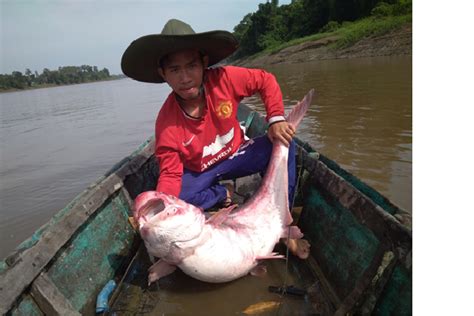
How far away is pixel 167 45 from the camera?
8.09 ft

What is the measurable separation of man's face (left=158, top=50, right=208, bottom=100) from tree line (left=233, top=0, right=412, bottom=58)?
27302 mm

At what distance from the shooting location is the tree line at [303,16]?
29.0 metres

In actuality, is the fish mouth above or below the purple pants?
above

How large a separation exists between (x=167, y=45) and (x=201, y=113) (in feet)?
2.26

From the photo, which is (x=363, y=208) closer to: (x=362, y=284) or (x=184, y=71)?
(x=362, y=284)

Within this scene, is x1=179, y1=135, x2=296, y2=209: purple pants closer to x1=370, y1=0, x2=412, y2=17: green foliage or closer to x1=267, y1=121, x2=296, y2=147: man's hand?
x1=267, y1=121, x2=296, y2=147: man's hand

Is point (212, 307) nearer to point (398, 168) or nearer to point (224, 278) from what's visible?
point (224, 278)

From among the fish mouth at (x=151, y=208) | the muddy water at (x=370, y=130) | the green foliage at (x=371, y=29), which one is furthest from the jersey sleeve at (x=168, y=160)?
the green foliage at (x=371, y=29)

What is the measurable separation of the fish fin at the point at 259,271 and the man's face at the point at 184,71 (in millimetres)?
Result: 1486

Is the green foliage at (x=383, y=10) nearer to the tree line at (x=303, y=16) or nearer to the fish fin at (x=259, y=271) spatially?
the tree line at (x=303, y=16)

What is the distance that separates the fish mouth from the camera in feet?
6.13

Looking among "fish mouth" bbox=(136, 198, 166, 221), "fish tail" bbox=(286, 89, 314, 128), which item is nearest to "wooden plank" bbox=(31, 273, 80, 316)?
"fish mouth" bbox=(136, 198, 166, 221)

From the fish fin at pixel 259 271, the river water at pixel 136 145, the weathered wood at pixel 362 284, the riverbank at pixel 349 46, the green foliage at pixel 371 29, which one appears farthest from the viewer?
the green foliage at pixel 371 29

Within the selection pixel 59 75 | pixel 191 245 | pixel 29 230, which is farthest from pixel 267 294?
pixel 59 75
